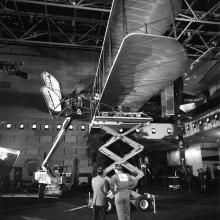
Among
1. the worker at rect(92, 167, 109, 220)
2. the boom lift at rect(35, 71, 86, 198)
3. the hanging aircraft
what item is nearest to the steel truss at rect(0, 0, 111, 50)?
the boom lift at rect(35, 71, 86, 198)

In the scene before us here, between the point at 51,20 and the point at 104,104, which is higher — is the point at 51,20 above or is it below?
above

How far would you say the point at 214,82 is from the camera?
17406 millimetres

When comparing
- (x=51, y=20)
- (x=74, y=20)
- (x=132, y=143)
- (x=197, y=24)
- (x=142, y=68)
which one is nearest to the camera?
(x=142, y=68)

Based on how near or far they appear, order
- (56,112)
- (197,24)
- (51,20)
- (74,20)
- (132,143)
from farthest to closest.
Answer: (197,24), (74,20), (51,20), (56,112), (132,143)

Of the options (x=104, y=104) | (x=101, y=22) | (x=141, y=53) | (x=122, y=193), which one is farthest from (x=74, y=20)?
(x=122, y=193)

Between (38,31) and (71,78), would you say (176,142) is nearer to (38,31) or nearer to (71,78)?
(71,78)

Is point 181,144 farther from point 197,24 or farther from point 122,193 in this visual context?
point 122,193

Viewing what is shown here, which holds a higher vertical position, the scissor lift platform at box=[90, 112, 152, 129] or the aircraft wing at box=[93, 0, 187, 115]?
the aircraft wing at box=[93, 0, 187, 115]

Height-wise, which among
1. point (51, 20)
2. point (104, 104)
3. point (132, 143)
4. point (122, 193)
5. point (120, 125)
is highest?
point (51, 20)

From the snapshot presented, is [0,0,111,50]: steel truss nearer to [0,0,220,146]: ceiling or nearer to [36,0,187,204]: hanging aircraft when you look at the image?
[0,0,220,146]: ceiling

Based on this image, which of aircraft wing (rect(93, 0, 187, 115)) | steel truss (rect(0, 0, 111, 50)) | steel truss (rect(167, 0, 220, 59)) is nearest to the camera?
aircraft wing (rect(93, 0, 187, 115))

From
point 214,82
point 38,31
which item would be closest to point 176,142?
point 214,82

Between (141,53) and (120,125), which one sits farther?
(120,125)

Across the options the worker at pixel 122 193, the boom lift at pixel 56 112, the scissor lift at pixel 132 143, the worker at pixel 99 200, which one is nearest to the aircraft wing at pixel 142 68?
the scissor lift at pixel 132 143
